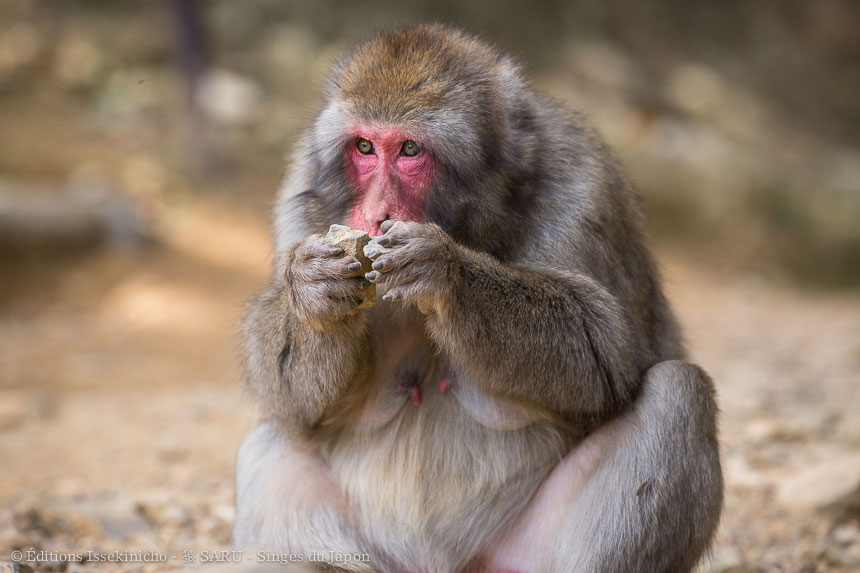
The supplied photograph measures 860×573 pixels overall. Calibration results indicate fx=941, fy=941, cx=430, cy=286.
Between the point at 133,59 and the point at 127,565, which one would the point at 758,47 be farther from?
the point at 127,565

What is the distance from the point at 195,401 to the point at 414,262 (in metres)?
5.80

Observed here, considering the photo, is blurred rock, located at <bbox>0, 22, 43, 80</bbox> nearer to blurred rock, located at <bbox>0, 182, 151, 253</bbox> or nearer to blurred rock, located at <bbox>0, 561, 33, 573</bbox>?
blurred rock, located at <bbox>0, 182, 151, 253</bbox>

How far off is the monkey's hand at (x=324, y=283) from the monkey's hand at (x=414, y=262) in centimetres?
10

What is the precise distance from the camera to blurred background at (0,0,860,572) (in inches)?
219

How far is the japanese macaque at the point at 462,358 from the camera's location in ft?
11.4

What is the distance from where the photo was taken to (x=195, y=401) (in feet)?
28.0


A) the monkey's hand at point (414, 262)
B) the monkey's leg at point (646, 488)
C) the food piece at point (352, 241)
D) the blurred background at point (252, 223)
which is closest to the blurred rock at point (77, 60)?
the blurred background at point (252, 223)

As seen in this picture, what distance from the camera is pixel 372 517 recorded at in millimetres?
3984

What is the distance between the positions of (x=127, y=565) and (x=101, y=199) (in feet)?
28.9

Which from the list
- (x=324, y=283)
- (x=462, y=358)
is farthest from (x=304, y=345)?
(x=462, y=358)

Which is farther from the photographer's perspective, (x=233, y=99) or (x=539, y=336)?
(x=233, y=99)

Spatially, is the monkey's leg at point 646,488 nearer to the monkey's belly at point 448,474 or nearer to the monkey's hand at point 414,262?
the monkey's belly at point 448,474

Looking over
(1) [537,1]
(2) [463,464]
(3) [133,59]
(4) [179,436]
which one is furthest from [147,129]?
(2) [463,464]

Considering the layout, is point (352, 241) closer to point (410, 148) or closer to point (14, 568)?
point (410, 148)
